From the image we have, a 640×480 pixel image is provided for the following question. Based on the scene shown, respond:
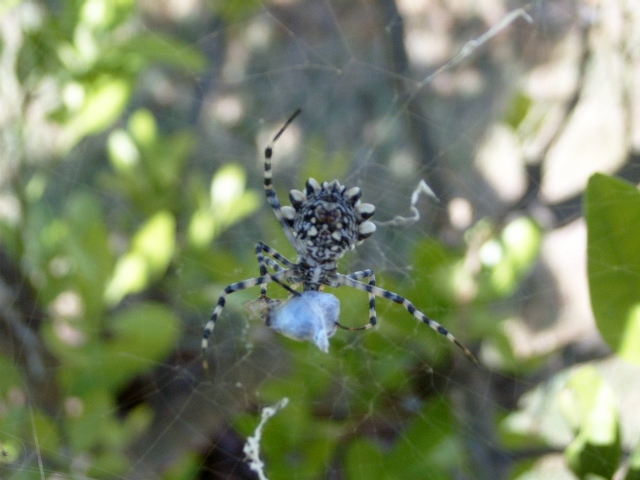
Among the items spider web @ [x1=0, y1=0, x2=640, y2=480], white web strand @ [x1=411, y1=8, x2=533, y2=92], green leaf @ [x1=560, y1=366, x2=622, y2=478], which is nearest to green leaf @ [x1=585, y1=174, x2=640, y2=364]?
A: green leaf @ [x1=560, y1=366, x2=622, y2=478]

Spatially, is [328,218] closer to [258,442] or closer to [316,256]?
[316,256]

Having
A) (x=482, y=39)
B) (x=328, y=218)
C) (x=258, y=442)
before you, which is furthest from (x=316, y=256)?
(x=482, y=39)

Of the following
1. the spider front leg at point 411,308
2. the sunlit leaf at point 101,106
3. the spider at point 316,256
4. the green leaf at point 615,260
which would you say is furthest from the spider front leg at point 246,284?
the green leaf at point 615,260

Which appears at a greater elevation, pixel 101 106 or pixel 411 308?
pixel 101 106

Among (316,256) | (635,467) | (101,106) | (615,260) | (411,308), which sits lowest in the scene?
(635,467)

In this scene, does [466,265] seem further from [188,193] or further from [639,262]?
[188,193]

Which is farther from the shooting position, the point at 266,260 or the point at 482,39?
the point at 482,39

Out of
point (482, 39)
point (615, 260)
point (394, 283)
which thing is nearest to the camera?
point (615, 260)

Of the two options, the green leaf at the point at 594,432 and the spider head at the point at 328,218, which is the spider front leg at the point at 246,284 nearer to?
the spider head at the point at 328,218
